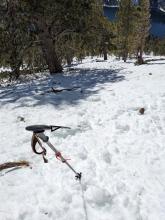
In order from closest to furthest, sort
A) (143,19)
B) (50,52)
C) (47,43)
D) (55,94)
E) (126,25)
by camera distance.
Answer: (55,94)
(47,43)
(50,52)
(143,19)
(126,25)

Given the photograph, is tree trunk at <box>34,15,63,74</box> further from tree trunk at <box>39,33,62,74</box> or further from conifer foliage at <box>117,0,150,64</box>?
conifer foliage at <box>117,0,150,64</box>

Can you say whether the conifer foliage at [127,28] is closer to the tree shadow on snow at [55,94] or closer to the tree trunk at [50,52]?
the tree trunk at [50,52]

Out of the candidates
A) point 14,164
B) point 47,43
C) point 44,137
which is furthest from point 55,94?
point 47,43

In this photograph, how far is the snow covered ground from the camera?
5.82 meters

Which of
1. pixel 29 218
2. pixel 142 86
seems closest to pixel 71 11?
pixel 142 86

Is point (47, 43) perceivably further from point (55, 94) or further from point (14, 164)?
point (14, 164)

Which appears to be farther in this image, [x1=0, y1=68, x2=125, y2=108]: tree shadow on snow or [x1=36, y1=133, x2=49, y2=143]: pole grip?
[x1=0, y1=68, x2=125, y2=108]: tree shadow on snow

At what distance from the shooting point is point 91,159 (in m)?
7.61

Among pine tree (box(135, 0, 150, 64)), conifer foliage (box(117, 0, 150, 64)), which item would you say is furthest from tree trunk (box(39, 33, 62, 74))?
conifer foliage (box(117, 0, 150, 64))

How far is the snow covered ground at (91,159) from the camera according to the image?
229 inches

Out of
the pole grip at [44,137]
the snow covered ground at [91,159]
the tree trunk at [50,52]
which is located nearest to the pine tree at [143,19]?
the tree trunk at [50,52]

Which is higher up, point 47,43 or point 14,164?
point 47,43

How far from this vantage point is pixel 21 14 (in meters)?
21.5

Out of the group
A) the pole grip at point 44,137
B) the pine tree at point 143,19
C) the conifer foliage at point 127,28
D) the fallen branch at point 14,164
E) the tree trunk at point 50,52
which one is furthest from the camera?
the conifer foliage at point 127,28
